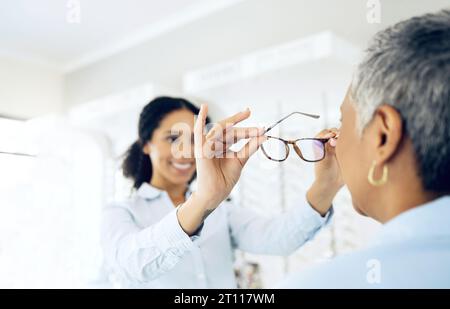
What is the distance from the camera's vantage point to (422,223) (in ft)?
1.61

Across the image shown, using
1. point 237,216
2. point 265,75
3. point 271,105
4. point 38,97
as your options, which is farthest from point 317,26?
point 38,97

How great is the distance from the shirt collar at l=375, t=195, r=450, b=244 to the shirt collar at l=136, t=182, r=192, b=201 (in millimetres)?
459

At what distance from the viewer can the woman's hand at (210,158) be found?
25.4 inches

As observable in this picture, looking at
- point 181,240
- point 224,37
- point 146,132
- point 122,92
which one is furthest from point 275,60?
point 181,240

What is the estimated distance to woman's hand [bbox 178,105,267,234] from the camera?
0.64m

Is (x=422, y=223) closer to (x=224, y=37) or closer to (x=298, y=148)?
(x=298, y=148)

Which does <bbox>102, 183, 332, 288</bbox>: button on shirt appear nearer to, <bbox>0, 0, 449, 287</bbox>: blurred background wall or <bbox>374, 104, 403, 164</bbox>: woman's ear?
<bbox>0, 0, 449, 287</bbox>: blurred background wall

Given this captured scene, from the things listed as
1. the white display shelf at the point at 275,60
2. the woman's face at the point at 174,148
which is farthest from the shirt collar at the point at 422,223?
the white display shelf at the point at 275,60

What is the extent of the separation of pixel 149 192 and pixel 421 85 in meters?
0.55

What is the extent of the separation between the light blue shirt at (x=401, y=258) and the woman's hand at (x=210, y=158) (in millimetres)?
189

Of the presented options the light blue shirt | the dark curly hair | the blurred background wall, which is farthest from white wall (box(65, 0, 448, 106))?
the light blue shirt

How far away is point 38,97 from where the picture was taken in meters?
0.93

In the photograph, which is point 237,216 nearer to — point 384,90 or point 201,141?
point 201,141

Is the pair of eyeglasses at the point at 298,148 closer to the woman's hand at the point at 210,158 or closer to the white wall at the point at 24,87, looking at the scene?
the woman's hand at the point at 210,158
